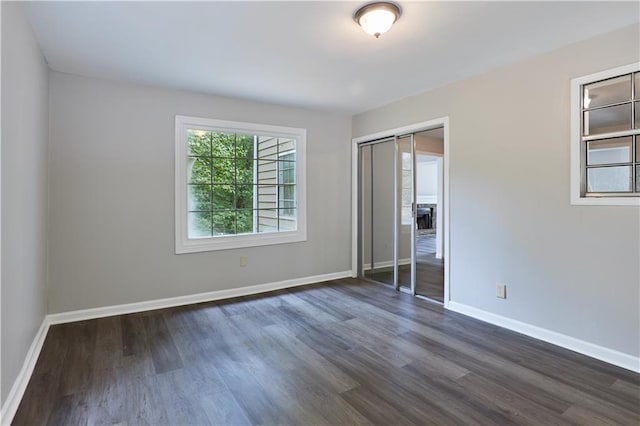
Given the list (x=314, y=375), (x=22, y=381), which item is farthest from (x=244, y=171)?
(x=22, y=381)

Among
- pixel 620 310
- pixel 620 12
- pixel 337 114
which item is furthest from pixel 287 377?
pixel 337 114

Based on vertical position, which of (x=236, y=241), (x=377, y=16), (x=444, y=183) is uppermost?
(x=377, y=16)

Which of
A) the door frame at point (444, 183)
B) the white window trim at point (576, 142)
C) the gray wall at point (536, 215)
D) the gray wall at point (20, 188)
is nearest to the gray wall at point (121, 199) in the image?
the gray wall at point (20, 188)

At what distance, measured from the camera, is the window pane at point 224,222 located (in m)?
4.12

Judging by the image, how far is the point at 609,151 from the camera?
256 cm

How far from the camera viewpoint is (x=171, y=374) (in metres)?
2.34

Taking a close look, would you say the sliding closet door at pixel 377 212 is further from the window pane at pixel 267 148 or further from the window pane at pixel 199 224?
the window pane at pixel 199 224

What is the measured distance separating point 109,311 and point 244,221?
5.72 feet

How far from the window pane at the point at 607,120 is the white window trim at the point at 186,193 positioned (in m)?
3.11

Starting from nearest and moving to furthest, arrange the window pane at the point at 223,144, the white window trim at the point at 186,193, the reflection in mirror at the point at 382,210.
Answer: the white window trim at the point at 186,193 → the window pane at the point at 223,144 → the reflection in mirror at the point at 382,210

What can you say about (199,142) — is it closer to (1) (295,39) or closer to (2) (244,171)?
(2) (244,171)

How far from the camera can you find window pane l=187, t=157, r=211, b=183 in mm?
3955

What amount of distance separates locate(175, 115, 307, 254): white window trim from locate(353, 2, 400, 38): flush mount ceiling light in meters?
2.31

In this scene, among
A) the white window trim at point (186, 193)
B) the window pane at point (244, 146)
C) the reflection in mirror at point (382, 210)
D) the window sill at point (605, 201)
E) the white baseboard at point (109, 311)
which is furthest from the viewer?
the reflection in mirror at point (382, 210)
